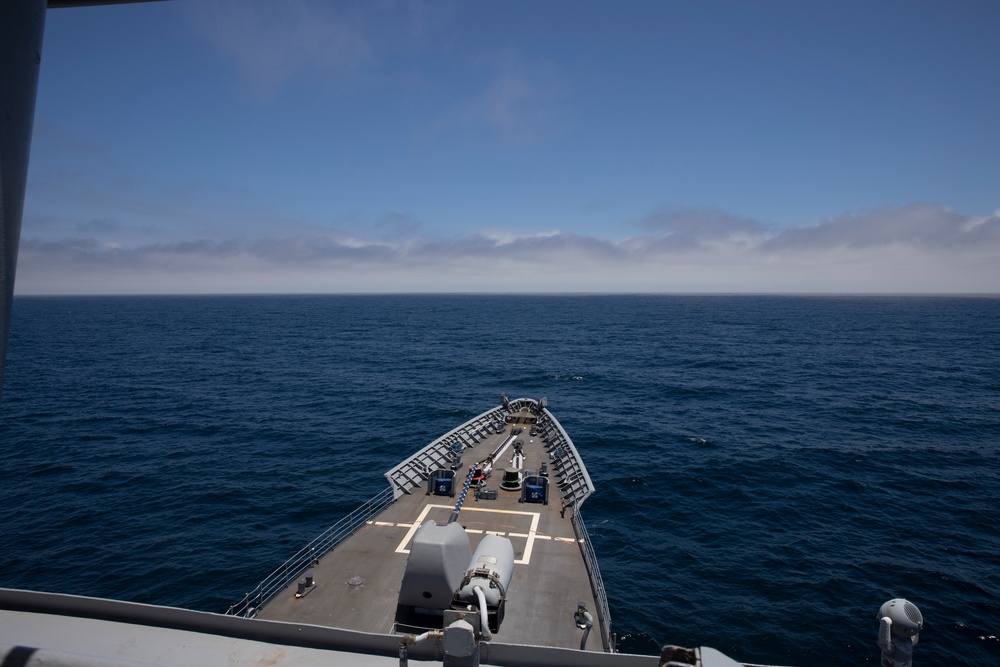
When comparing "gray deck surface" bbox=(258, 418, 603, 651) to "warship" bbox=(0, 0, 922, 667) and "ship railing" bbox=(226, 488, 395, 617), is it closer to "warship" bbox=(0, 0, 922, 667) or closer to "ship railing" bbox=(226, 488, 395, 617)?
"warship" bbox=(0, 0, 922, 667)

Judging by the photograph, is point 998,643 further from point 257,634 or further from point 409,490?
point 257,634

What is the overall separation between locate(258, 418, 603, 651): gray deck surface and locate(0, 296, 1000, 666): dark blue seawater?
5.50 metres

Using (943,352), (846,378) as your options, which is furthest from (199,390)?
(943,352)

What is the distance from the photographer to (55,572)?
3139 cm

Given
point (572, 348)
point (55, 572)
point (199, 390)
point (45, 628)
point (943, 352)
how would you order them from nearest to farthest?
point (45, 628) → point (55, 572) → point (199, 390) → point (943, 352) → point (572, 348)

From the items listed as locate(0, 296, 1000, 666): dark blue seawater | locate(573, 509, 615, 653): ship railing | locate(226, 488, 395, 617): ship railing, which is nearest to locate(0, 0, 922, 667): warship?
locate(573, 509, 615, 653): ship railing

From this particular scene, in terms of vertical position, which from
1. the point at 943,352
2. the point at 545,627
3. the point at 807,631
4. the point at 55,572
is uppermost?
the point at 943,352

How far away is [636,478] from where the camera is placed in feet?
147

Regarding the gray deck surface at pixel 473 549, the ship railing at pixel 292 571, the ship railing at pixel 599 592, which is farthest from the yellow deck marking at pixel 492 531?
the ship railing at pixel 292 571

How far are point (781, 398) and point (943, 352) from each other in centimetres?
7371

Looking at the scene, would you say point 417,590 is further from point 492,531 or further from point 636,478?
point 636,478

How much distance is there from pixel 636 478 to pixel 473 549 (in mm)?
24512

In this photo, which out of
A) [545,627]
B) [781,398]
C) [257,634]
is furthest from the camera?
[781,398]

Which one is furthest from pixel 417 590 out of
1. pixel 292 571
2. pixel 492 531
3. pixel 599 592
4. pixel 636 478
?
pixel 636 478
